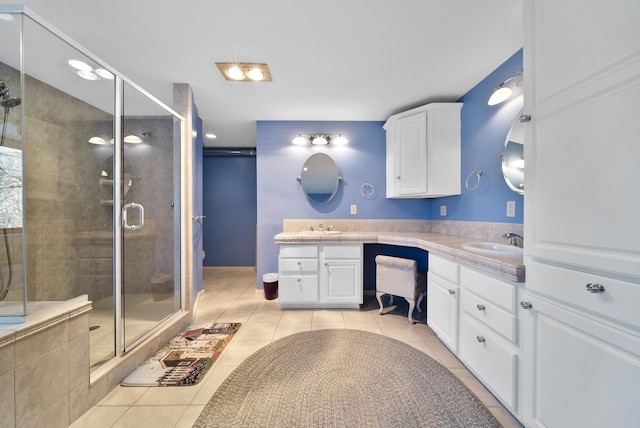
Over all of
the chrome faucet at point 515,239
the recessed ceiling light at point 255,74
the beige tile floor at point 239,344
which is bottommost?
the beige tile floor at point 239,344

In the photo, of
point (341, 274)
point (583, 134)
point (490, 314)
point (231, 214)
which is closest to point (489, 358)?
point (490, 314)

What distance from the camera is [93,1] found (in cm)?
129

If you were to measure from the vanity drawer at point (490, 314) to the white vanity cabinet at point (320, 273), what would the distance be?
42.7 inches

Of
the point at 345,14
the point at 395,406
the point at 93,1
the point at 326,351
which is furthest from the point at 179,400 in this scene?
the point at 345,14

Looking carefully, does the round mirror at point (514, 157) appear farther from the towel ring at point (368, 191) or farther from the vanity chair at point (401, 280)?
the towel ring at point (368, 191)

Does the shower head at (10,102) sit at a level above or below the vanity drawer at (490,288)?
above

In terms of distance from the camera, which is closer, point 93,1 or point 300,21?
point 93,1

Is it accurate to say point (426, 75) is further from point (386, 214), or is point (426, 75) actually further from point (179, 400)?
point (179, 400)

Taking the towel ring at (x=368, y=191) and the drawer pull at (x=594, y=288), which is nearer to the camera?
the drawer pull at (x=594, y=288)

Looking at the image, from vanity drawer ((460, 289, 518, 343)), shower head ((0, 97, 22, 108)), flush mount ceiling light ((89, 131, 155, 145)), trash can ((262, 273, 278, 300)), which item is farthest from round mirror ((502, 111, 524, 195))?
shower head ((0, 97, 22, 108))

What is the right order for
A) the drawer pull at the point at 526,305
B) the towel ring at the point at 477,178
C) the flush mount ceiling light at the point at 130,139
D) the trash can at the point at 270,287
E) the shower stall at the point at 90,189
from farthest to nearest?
the trash can at the point at 270,287 < the towel ring at the point at 477,178 < the flush mount ceiling light at the point at 130,139 < the shower stall at the point at 90,189 < the drawer pull at the point at 526,305

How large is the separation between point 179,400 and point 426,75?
301 cm

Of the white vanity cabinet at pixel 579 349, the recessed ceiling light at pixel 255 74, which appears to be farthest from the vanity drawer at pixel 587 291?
the recessed ceiling light at pixel 255 74

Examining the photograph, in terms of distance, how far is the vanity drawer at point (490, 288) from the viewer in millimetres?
1110
